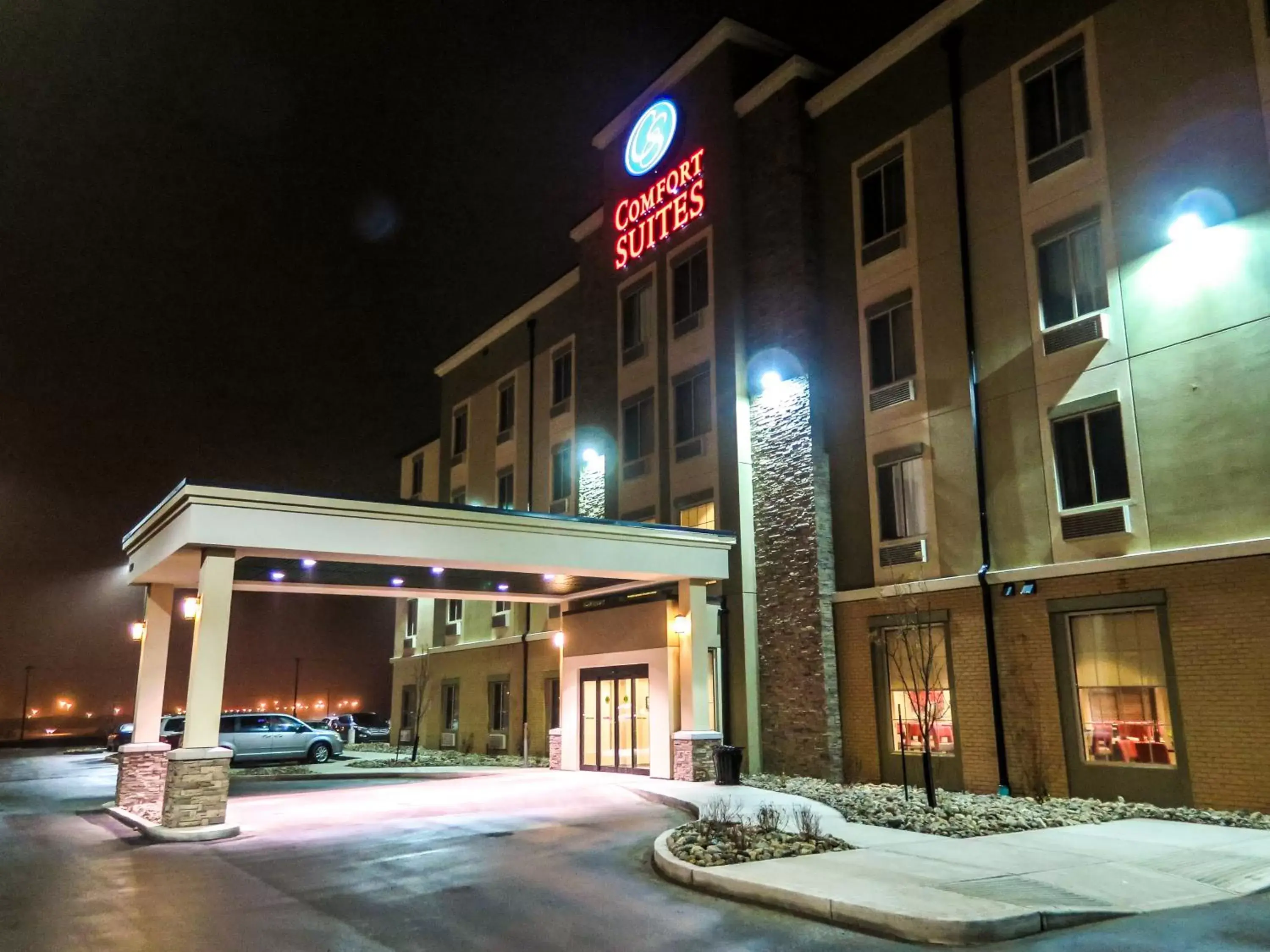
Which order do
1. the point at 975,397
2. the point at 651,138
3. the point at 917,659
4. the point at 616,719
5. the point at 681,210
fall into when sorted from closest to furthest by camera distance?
the point at 975,397, the point at 917,659, the point at 616,719, the point at 681,210, the point at 651,138

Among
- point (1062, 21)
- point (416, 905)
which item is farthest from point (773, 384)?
point (416, 905)

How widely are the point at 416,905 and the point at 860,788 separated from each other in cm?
1109

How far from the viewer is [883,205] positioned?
67.2ft

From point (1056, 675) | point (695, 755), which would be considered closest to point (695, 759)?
point (695, 755)

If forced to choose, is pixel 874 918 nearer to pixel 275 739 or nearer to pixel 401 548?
pixel 401 548

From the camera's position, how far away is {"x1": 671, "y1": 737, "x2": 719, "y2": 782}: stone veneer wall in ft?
64.2

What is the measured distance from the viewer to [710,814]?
Answer: 12859mm

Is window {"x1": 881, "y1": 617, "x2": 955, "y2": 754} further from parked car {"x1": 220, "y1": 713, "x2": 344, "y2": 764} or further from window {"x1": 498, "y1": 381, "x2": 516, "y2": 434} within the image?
parked car {"x1": 220, "y1": 713, "x2": 344, "y2": 764}

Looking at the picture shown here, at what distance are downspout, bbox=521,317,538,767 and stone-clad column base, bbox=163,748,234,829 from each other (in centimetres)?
1285

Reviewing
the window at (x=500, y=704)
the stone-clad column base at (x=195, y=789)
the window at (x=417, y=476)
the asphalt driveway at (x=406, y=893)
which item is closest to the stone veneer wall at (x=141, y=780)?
the asphalt driveway at (x=406, y=893)

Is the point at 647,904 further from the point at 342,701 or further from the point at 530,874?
the point at 342,701

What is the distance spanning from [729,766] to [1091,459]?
8833 millimetres

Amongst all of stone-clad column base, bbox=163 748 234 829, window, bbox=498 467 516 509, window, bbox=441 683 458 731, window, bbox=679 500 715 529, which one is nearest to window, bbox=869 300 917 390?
window, bbox=679 500 715 529

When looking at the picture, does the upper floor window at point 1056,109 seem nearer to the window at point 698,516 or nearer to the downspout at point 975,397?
the downspout at point 975,397
